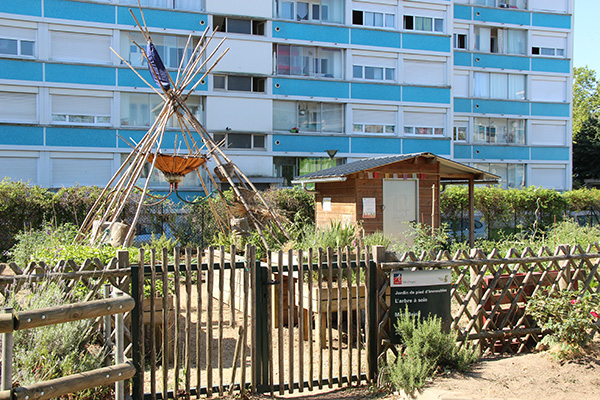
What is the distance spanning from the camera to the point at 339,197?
51.8ft

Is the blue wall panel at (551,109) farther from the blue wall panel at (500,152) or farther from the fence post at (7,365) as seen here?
the fence post at (7,365)

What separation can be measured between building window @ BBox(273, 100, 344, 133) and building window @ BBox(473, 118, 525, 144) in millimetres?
10266

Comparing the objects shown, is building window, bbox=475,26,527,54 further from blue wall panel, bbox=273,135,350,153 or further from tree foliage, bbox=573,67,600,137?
tree foliage, bbox=573,67,600,137

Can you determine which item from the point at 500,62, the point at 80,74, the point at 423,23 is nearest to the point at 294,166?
the point at 80,74

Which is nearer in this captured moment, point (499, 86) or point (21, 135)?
point (21, 135)

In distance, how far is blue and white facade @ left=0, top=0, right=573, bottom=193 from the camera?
88.4 feet

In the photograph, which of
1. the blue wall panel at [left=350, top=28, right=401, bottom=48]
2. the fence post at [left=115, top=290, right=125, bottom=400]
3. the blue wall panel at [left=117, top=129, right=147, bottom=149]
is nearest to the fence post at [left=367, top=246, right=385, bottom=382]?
the fence post at [left=115, top=290, right=125, bottom=400]

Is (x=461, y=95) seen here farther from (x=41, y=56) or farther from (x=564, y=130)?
(x=41, y=56)

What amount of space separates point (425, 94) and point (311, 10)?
825cm

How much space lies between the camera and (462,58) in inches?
1446

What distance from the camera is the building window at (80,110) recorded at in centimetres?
2728

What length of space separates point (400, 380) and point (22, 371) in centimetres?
326

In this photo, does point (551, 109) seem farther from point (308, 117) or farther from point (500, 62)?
point (308, 117)

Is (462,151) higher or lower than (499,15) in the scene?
lower
